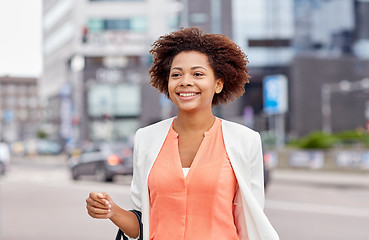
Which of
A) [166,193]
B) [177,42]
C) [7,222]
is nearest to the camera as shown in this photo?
[166,193]

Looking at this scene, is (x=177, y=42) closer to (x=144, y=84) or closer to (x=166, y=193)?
(x=166, y=193)

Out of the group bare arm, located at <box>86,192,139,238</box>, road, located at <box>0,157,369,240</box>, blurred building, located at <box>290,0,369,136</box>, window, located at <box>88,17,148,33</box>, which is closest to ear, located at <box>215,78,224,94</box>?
bare arm, located at <box>86,192,139,238</box>

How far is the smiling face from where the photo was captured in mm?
2732

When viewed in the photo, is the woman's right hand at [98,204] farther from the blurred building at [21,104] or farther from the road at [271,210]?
the blurred building at [21,104]

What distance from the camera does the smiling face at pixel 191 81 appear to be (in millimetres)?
2732

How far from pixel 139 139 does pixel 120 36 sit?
6505cm

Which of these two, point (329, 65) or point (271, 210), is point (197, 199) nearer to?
point (271, 210)

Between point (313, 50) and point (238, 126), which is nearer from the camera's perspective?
point (238, 126)

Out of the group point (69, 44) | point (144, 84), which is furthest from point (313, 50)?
point (69, 44)

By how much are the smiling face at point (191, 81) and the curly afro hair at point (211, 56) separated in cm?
4

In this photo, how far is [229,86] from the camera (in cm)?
293

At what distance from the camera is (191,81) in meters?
2.72

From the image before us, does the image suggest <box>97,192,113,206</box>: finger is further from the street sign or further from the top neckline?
the street sign

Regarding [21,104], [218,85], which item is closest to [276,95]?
[218,85]
